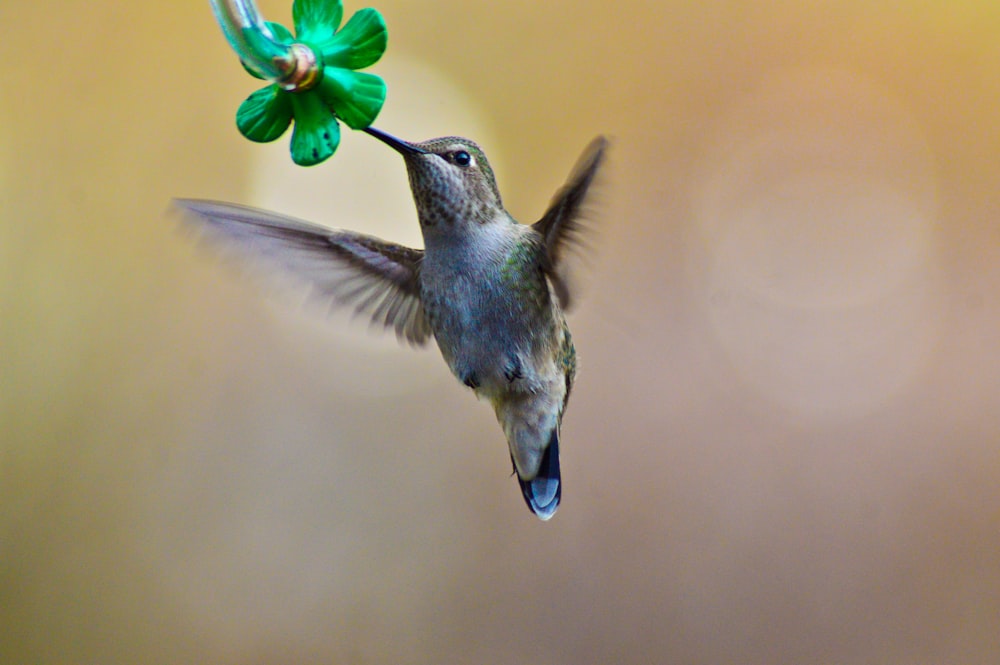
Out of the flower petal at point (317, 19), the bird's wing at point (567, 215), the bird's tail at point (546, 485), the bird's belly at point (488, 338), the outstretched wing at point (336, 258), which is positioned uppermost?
the flower petal at point (317, 19)

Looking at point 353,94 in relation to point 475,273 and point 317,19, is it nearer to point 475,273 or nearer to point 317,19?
point 317,19

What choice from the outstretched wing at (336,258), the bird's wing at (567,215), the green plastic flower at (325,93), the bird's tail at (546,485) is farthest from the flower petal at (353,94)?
the bird's tail at (546,485)

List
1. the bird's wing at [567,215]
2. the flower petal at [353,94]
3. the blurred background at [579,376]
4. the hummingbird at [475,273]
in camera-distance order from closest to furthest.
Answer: the flower petal at [353,94] → the bird's wing at [567,215] → the hummingbird at [475,273] → the blurred background at [579,376]

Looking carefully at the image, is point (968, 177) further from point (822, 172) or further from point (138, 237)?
point (138, 237)

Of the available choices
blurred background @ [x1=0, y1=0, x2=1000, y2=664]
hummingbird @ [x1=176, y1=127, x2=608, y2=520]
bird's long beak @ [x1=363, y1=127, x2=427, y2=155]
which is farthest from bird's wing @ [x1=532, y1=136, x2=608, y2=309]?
blurred background @ [x1=0, y1=0, x2=1000, y2=664]

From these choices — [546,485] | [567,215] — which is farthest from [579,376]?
[567,215]

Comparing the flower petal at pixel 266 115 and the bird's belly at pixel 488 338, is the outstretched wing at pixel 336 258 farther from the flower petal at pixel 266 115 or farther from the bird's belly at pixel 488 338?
→ the flower petal at pixel 266 115

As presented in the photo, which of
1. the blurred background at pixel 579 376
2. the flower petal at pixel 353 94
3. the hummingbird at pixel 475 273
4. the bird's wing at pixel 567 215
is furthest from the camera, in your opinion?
the blurred background at pixel 579 376
